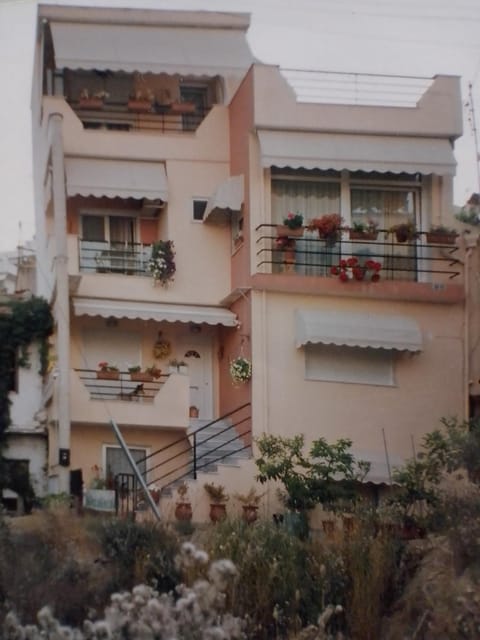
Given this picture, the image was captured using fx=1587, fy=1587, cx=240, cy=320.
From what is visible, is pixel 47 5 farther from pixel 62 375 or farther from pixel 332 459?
pixel 332 459

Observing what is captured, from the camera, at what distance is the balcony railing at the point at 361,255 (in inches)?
1225

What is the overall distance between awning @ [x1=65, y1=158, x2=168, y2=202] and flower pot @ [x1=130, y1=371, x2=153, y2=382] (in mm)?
3631

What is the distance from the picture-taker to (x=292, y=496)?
91.2 ft

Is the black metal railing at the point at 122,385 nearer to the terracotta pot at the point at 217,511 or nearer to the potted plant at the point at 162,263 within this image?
the potted plant at the point at 162,263

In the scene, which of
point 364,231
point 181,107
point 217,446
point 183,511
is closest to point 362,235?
point 364,231

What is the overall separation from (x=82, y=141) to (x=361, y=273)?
651cm

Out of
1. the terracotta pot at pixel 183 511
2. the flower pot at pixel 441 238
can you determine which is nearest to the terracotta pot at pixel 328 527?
the terracotta pot at pixel 183 511

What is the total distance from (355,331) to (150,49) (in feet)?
25.1

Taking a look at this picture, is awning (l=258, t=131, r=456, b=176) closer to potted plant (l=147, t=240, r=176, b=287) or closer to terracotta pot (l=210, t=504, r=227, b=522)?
potted plant (l=147, t=240, r=176, b=287)

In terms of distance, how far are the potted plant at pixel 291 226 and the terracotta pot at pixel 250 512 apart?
5671mm

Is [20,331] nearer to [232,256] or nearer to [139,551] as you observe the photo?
[232,256]

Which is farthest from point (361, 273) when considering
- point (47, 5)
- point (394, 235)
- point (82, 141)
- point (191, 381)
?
point (47, 5)

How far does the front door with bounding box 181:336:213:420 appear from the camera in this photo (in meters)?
33.0

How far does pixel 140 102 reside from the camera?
111 ft
